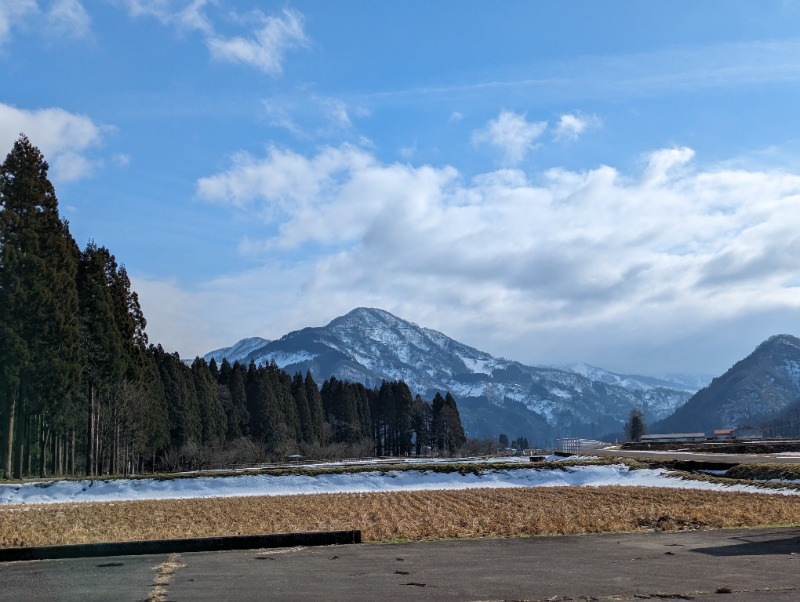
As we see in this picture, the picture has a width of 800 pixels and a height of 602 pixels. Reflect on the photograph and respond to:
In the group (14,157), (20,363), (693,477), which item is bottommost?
(693,477)

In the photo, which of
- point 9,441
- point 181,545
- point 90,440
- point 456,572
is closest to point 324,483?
point 9,441

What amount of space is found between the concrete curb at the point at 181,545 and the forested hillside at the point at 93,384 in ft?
95.6

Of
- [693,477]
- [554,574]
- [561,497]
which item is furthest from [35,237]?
[554,574]

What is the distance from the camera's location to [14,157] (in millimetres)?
40938

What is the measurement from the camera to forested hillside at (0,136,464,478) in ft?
129

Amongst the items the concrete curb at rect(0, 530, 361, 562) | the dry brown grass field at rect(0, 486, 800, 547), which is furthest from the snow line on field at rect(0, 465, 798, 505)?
the concrete curb at rect(0, 530, 361, 562)

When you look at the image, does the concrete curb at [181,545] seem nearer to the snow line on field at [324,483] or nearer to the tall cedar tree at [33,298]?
the snow line on field at [324,483]

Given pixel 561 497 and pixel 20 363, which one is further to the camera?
pixel 20 363

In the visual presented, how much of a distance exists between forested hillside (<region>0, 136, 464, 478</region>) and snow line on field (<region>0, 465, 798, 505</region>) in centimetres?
427

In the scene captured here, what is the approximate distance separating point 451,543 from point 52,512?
17.7m

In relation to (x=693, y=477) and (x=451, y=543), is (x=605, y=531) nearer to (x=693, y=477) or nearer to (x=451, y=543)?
(x=451, y=543)

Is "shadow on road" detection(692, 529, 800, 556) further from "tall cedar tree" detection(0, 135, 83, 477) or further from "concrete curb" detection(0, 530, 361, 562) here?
"tall cedar tree" detection(0, 135, 83, 477)

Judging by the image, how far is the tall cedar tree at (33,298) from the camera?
38625 mm

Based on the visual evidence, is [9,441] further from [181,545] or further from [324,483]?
[181,545]
